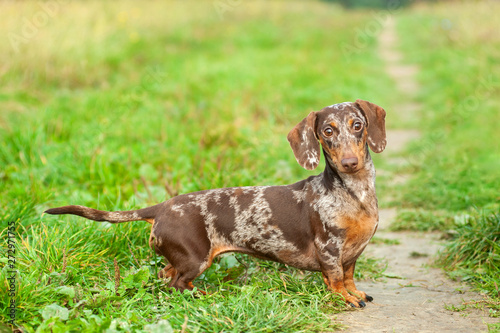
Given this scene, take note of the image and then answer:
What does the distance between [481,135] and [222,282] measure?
17.1ft

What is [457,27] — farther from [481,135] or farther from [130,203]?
[130,203]

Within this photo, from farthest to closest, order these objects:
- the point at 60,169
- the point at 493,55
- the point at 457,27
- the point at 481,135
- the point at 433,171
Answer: the point at 457,27
the point at 493,55
the point at 481,135
the point at 433,171
the point at 60,169

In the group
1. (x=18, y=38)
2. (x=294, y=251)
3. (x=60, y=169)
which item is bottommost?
(x=60, y=169)

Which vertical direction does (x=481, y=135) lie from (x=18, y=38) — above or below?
below

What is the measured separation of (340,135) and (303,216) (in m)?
0.58

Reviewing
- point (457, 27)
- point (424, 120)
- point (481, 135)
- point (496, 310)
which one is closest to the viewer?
point (496, 310)

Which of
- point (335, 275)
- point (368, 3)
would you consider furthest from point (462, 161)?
point (368, 3)

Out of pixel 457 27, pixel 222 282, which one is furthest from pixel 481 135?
pixel 457 27

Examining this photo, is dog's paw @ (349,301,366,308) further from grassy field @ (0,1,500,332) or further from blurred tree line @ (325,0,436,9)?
blurred tree line @ (325,0,436,9)

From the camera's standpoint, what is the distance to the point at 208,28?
15.7 metres

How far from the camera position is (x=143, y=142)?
22.3 feet

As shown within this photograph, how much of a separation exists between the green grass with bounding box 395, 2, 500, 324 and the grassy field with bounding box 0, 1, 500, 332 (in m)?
0.03

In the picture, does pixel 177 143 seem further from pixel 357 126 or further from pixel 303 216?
pixel 357 126

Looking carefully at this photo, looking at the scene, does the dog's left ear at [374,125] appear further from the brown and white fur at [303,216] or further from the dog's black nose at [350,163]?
the dog's black nose at [350,163]
